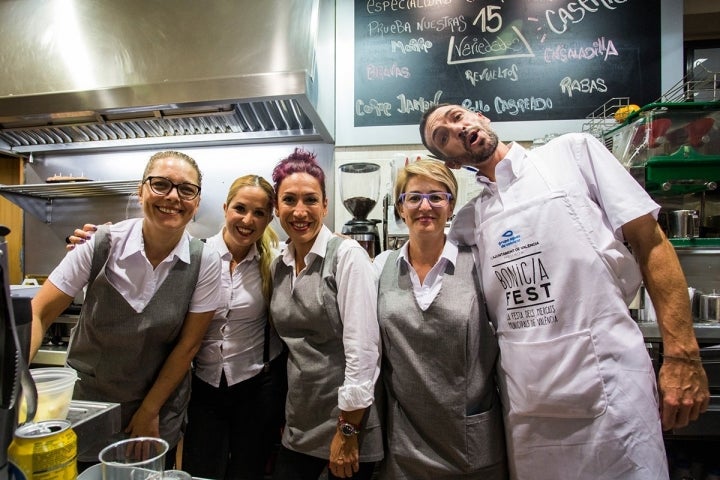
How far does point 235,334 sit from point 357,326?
0.59 meters

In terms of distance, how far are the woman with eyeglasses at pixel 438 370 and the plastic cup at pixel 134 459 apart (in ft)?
2.44

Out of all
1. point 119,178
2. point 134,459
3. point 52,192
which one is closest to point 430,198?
point 134,459

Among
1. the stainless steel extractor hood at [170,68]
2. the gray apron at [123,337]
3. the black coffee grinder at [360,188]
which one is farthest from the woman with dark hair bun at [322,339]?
the stainless steel extractor hood at [170,68]

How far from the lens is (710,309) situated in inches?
72.7

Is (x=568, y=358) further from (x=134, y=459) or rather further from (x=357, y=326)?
(x=134, y=459)

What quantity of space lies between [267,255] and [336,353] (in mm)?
572

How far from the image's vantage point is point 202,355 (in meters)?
1.50

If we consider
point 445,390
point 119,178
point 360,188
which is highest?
point 119,178

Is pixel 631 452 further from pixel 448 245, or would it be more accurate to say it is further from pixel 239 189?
pixel 239 189

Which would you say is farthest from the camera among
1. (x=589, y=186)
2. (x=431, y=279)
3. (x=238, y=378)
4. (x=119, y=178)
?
(x=119, y=178)

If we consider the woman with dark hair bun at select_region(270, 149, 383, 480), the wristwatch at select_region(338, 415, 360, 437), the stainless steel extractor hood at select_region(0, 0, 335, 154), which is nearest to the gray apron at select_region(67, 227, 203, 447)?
the woman with dark hair bun at select_region(270, 149, 383, 480)

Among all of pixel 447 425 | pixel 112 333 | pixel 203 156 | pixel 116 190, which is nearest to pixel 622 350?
→ pixel 447 425

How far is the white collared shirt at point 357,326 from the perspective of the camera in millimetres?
1160

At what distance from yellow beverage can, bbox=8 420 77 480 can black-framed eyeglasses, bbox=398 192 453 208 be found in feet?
3.55
